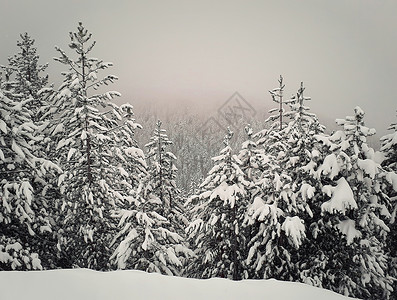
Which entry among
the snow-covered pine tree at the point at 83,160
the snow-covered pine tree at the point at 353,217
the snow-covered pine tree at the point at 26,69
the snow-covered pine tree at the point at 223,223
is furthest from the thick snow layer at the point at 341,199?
the snow-covered pine tree at the point at 26,69

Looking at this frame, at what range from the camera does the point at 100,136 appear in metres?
13.1

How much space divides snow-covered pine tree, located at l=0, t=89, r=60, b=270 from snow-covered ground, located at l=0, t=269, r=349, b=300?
5.19m

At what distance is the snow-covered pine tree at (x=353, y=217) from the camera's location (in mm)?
12172

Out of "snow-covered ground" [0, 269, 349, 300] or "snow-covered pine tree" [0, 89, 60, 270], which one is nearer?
"snow-covered ground" [0, 269, 349, 300]

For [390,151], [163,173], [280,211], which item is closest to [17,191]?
[163,173]

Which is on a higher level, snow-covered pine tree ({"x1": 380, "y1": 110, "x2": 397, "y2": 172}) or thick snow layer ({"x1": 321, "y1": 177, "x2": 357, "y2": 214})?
snow-covered pine tree ({"x1": 380, "y1": 110, "x2": 397, "y2": 172})

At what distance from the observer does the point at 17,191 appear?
1047 centimetres

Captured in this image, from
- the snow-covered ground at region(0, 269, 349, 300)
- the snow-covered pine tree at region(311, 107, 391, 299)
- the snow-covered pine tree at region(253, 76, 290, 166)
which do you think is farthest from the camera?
the snow-covered pine tree at region(253, 76, 290, 166)

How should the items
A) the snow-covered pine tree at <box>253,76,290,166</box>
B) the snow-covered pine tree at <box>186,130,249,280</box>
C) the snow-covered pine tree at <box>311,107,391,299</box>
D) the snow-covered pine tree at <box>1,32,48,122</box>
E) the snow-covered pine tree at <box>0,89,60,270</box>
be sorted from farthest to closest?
the snow-covered pine tree at <box>1,32,48,122</box> → the snow-covered pine tree at <box>253,76,290,166</box> → the snow-covered pine tree at <box>186,130,249,280</box> → the snow-covered pine tree at <box>311,107,391,299</box> → the snow-covered pine tree at <box>0,89,60,270</box>

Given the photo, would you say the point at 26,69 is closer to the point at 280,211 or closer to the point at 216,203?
the point at 216,203

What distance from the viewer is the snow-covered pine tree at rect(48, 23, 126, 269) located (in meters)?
13.3

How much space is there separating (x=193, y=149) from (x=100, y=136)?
135 m

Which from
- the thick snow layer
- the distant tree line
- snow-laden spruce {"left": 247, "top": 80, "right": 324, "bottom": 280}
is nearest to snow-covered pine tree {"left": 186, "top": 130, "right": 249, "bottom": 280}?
the distant tree line

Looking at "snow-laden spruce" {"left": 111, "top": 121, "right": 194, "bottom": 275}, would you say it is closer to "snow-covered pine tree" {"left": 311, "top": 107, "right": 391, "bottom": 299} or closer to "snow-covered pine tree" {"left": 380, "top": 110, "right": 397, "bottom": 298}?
"snow-covered pine tree" {"left": 311, "top": 107, "right": 391, "bottom": 299}
